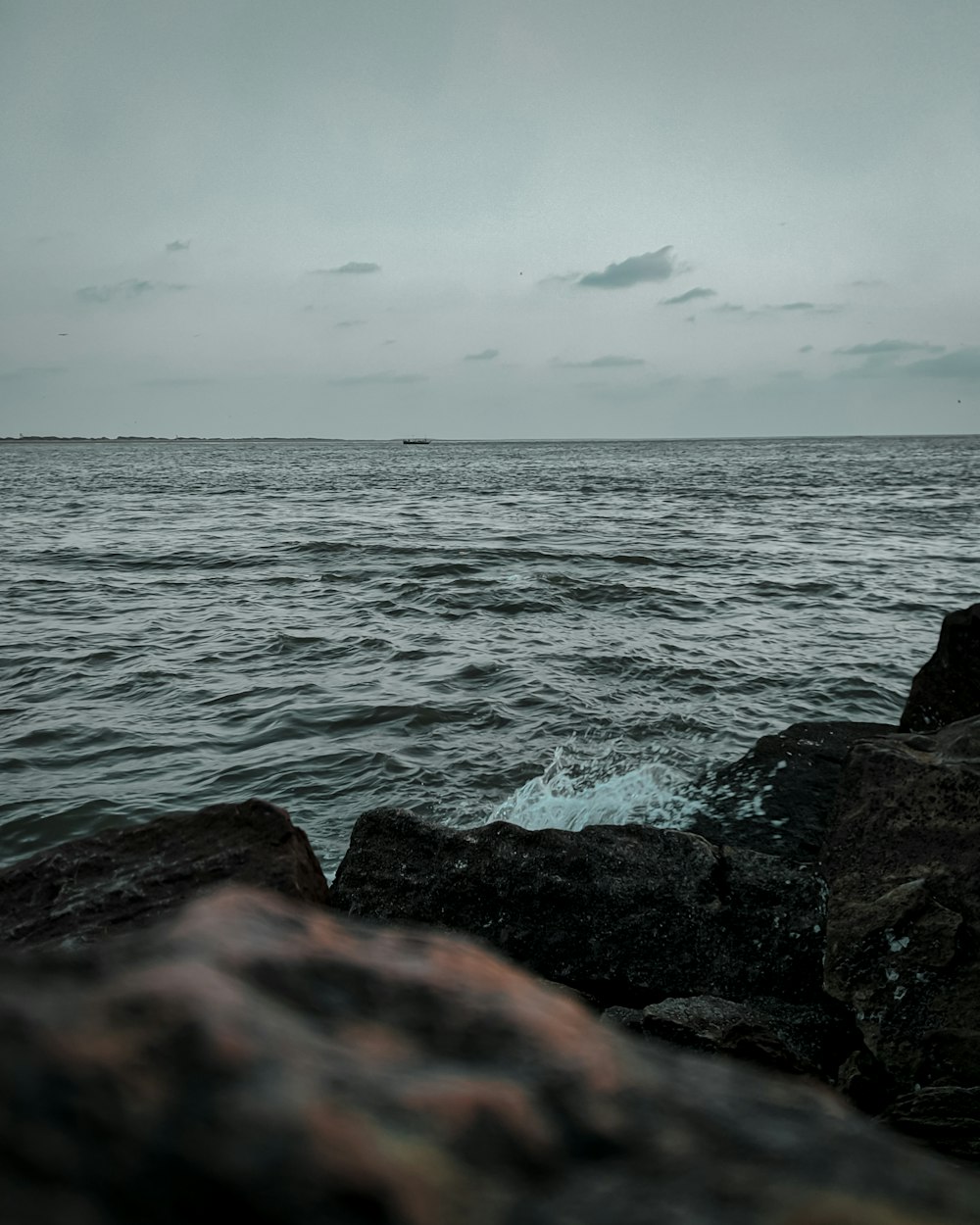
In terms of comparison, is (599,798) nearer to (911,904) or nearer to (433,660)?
(911,904)

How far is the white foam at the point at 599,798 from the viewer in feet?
21.3

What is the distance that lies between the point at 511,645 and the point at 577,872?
704 cm

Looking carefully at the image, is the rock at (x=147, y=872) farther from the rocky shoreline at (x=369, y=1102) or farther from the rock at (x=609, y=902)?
the rocky shoreline at (x=369, y=1102)

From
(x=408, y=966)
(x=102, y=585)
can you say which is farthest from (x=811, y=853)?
(x=102, y=585)

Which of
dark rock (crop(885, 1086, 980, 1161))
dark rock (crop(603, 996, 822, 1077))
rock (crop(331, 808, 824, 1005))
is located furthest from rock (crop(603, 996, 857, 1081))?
dark rock (crop(885, 1086, 980, 1161))

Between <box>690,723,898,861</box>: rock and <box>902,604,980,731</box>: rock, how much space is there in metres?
0.26

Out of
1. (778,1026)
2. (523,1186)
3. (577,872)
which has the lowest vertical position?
(778,1026)

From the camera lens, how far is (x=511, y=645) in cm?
1155

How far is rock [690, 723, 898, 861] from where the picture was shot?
556 cm

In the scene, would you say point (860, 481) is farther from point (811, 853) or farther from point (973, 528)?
point (811, 853)

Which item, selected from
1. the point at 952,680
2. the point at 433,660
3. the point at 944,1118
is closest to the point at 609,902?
the point at 944,1118

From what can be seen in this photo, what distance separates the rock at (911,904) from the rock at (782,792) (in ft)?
3.78

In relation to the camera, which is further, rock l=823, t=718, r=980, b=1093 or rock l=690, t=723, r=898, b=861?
rock l=690, t=723, r=898, b=861

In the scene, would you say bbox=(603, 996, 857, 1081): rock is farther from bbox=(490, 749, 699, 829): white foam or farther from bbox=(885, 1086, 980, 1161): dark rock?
bbox=(490, 749, 699, 829): white foam
